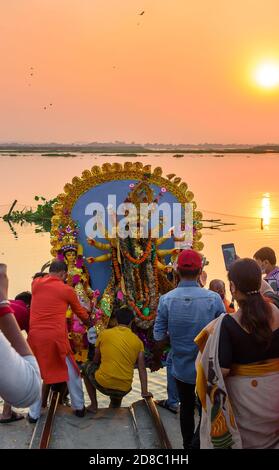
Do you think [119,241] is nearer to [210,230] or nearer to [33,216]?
[210,230]

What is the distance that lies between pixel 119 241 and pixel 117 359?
1.57m

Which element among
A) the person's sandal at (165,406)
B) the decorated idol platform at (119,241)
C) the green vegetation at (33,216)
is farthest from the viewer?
the green vegetation at (33,216)

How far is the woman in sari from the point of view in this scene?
254cm

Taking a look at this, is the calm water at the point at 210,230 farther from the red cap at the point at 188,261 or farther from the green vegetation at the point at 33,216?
the red cap at the point at 188,261

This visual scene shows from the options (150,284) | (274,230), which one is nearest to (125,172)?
(150,284)

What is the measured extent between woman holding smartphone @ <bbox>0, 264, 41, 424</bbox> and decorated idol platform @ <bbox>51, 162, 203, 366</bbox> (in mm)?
3755

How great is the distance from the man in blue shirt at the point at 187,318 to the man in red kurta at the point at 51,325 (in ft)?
3.91

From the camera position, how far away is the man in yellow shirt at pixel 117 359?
4.77 m

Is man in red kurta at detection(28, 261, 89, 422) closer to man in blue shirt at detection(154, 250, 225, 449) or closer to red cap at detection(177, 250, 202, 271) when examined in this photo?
man in blue shirt at detection(154, 250, 225, 449)

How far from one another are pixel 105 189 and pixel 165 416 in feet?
8.60
